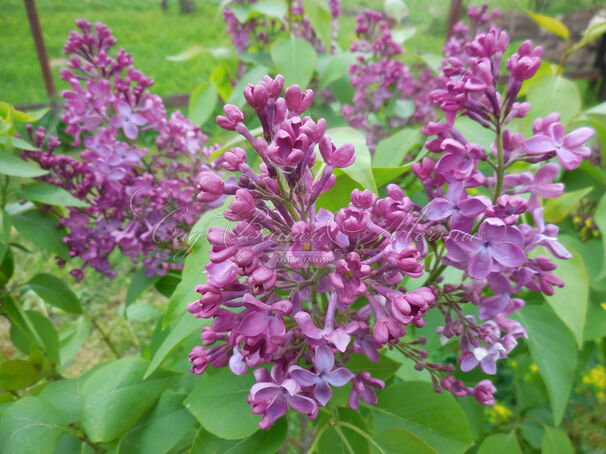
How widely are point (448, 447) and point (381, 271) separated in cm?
34

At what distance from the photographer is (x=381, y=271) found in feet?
1.74

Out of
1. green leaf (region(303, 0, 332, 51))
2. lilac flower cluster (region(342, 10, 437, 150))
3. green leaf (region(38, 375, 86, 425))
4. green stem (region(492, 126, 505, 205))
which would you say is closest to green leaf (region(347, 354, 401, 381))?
green stem (region(492, 126, 505, 205))

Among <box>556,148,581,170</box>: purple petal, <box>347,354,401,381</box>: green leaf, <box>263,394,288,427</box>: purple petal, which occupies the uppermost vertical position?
<box>556,148,581,170</box>: purple petal

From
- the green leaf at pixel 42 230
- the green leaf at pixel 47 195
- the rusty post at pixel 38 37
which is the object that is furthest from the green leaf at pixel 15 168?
the rusty post at pixel 38 37

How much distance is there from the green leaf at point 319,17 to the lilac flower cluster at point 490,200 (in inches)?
30.1

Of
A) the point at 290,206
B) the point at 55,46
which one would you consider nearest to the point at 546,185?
the point at 290,206

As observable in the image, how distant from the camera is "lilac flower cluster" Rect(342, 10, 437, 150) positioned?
168 cm

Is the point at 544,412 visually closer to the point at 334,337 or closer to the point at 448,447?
the point at 448,447

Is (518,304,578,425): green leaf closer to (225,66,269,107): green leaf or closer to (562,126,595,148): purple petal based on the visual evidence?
(562,126,595,148): purple petal

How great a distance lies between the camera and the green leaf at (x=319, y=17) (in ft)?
4.32

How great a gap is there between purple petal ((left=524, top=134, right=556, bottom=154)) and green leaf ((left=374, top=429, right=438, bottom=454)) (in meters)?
0.39

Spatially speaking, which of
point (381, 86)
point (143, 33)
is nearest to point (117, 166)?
point (381, 86)

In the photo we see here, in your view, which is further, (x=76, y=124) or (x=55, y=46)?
(x=55, y=46)

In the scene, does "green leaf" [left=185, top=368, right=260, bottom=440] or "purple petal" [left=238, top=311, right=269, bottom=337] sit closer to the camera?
"purple petal" [left=238, top=311, right=269, bottom=337]
